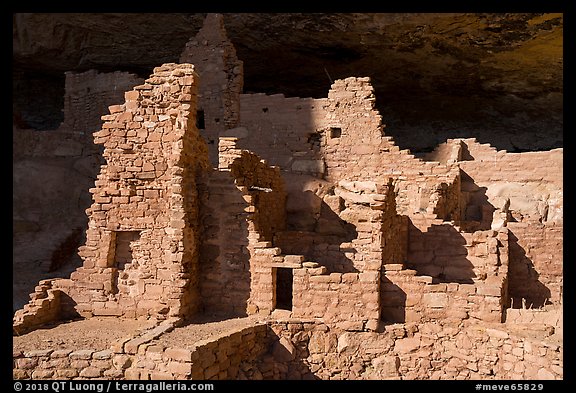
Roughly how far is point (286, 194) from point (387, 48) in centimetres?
717

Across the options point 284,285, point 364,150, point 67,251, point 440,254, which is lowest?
point 284,285

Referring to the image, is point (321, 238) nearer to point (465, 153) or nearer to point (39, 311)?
point (39, 311)

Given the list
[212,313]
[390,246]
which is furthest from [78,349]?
[390,246]

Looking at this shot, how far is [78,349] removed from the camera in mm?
6898

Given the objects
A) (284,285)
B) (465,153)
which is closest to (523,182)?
(465,153)

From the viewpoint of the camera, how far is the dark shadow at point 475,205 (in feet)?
42.0

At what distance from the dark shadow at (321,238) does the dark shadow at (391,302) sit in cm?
95

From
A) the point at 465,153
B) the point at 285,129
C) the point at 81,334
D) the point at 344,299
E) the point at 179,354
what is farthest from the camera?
the point at 465,153

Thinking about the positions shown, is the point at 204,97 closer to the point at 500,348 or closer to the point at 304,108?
the point at 304,108

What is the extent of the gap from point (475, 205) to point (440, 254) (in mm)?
3221

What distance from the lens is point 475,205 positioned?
13.3 meters

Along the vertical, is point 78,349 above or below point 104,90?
below

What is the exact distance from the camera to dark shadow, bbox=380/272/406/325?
824 centimetres

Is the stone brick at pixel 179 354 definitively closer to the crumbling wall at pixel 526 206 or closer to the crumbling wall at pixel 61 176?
the crumbling wall at pixel 526 206
